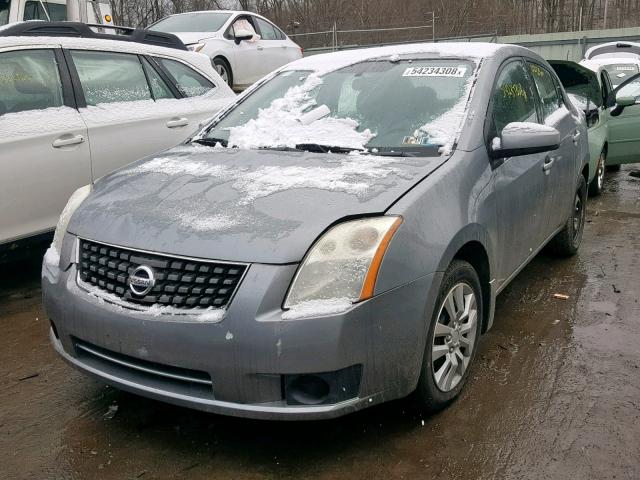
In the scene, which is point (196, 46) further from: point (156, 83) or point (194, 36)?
point (156, 83)

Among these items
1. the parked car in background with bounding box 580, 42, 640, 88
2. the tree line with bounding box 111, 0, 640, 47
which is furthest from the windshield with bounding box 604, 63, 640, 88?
the tree line with bounding box 111, 0, 640, 47

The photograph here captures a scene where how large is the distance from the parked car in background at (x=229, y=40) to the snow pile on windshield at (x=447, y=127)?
24.8 ft

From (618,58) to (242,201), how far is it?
495 inches

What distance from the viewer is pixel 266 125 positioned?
3.76m

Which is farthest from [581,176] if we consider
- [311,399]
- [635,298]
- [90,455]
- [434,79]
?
[90,455]

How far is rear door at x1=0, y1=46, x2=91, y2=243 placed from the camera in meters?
4.26

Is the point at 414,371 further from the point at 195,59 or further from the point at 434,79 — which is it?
the point at 195,59

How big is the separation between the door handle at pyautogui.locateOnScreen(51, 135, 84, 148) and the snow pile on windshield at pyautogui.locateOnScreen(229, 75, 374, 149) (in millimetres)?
1409

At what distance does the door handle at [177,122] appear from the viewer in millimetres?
5355

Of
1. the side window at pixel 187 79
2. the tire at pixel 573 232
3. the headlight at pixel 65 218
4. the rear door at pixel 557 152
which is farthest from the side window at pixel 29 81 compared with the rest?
the tire at pixel 573 232

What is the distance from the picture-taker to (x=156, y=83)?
18.0 ft

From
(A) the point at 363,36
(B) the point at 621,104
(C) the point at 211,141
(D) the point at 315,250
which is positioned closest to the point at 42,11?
(C) the point at 211,141

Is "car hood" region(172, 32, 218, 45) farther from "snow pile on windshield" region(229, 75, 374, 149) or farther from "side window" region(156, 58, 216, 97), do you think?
"snow pile on windshield" region(229, 75, 374, 149)

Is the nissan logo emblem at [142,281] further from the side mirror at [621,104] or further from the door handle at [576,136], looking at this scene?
the side mirror at [621,104]
